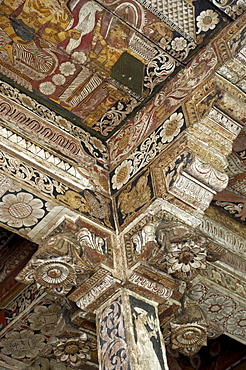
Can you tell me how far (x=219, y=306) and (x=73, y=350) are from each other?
4.37ft

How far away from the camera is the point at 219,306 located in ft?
14.6

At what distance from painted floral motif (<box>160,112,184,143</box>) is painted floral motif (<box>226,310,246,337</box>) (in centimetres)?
167

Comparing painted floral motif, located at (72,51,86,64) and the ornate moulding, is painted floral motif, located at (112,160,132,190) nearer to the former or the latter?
the ornate moulding

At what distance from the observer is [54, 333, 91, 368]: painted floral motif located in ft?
12.3

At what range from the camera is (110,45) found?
4035 mm

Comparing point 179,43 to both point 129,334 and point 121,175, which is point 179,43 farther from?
point 129,334

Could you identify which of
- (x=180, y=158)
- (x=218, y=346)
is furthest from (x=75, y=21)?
(x=218, y=346)

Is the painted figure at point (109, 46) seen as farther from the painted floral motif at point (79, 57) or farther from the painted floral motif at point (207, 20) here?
the painted floral motif at point (207, 20)

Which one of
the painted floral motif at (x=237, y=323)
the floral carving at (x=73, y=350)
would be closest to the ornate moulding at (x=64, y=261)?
the floral carving at (x=73, y=350)

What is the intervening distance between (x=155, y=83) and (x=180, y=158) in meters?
0.87

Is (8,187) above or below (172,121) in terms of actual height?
below

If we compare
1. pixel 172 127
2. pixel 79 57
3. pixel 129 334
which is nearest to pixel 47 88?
pixel 79 57

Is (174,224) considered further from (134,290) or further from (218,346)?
(218,346)

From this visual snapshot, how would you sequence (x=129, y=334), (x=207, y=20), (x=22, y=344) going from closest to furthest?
(x=129, y=334), (x=207, y=20), (x=22, y=344)
